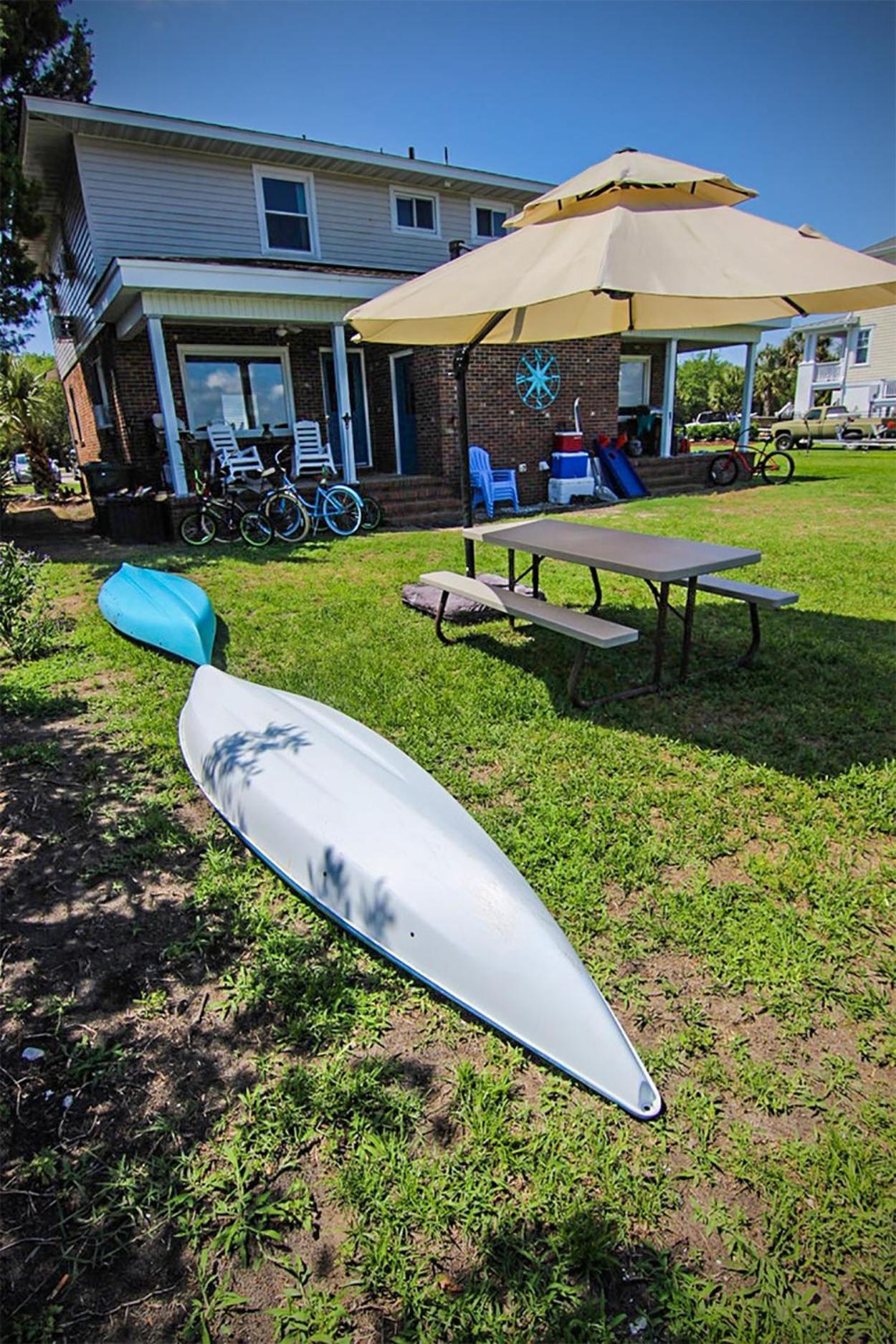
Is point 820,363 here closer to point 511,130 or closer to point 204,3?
point 511,130

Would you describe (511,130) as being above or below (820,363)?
above

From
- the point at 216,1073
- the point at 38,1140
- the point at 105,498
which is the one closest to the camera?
the point at 38,1140

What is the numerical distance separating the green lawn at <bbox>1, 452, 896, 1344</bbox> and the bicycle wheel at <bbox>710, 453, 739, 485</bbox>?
12436mm

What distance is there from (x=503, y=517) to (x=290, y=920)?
34.0 ft

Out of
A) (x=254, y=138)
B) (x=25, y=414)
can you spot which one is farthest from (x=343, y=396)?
(x=25, y=414)

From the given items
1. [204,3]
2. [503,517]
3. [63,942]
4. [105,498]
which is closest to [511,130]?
[204,3]

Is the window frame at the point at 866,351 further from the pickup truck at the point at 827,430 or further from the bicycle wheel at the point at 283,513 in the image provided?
the bicycle wheel at the point at 283,513

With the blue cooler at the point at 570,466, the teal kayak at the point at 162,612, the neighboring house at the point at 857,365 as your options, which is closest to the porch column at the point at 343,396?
the blue cooler at the point at 570,466

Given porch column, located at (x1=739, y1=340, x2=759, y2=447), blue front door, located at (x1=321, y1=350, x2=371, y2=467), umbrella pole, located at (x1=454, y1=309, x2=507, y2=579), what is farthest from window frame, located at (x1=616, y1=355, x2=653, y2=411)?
umbrella pole, located at (x1=454, y1=309, x2=507, y2=579)

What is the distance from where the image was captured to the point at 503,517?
12.2 m

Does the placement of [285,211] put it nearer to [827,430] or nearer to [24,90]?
[24,90]

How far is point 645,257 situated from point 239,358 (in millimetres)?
11347

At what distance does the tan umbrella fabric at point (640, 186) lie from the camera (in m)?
3.59

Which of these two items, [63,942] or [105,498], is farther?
[105,498]
